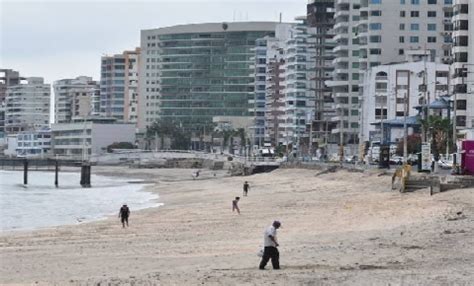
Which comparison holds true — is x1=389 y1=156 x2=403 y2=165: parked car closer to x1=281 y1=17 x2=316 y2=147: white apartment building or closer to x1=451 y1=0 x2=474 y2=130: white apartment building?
x1=451 y1=0 x2=474 y2=130: white apartment building

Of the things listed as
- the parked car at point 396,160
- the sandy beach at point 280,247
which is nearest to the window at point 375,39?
the parked car at point 396,160

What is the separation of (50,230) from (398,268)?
2306cm

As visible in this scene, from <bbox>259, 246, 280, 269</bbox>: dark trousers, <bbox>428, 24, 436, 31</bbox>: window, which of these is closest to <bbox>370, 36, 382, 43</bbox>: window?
<bbox>428, 24, 436, 31</bbox>: window

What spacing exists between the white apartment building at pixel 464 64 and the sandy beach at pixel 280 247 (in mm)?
51466

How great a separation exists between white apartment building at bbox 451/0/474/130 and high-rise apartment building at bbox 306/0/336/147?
53638 mm

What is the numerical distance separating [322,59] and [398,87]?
31395 millimetres

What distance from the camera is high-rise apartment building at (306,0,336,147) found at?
156625 mm

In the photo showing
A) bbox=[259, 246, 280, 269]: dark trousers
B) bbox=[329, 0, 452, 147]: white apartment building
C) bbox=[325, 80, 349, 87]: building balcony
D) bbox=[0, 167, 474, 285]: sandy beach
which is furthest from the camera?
bbox=[325, 80, 349, 87]: building balcony

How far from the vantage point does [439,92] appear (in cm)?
12938

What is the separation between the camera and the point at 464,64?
99.2 metres

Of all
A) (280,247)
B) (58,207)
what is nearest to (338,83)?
(58,207)

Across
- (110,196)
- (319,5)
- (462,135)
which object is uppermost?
(319,5)

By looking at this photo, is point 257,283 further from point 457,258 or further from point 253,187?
point 253,187

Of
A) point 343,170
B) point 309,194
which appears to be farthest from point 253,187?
point 309,194
